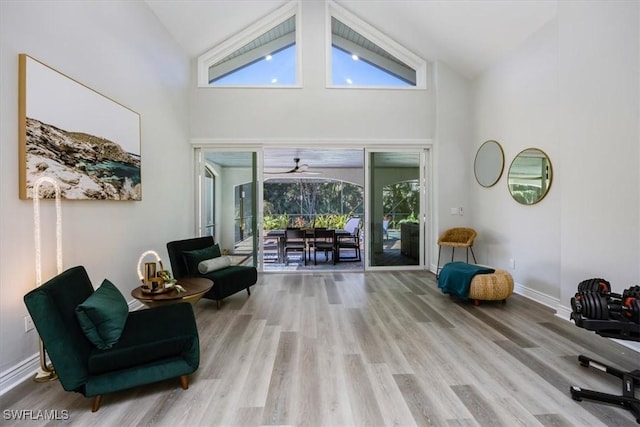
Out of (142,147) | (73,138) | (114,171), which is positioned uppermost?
(142,147)

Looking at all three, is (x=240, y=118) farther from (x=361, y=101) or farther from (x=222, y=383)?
(x=222, y=383)

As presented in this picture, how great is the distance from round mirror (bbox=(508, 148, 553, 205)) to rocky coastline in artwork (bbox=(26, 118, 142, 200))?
5032mm

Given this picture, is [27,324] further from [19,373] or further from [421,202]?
[421,202]

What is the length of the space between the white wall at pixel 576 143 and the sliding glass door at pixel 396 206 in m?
1.46

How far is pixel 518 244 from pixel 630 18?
273 cm

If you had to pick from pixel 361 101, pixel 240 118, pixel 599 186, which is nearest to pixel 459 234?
pixel 599 186

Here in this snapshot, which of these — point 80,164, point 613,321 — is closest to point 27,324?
point 80,164

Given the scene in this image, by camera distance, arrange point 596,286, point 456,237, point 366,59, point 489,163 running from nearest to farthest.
→ point 596,286 → point 489,163 → point 456,237 → point 366,59

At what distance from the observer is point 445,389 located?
2125mm

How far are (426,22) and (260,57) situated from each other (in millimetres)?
2872

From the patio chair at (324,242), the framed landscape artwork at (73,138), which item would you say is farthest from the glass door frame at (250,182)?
the framed landscape artwork at (73,138)

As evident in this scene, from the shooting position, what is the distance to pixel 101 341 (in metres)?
1.96

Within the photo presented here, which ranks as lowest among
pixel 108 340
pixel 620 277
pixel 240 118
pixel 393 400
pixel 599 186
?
pixel 393 400

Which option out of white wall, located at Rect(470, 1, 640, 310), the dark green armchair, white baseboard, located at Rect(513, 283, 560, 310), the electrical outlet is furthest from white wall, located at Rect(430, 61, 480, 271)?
the electrical outlet
